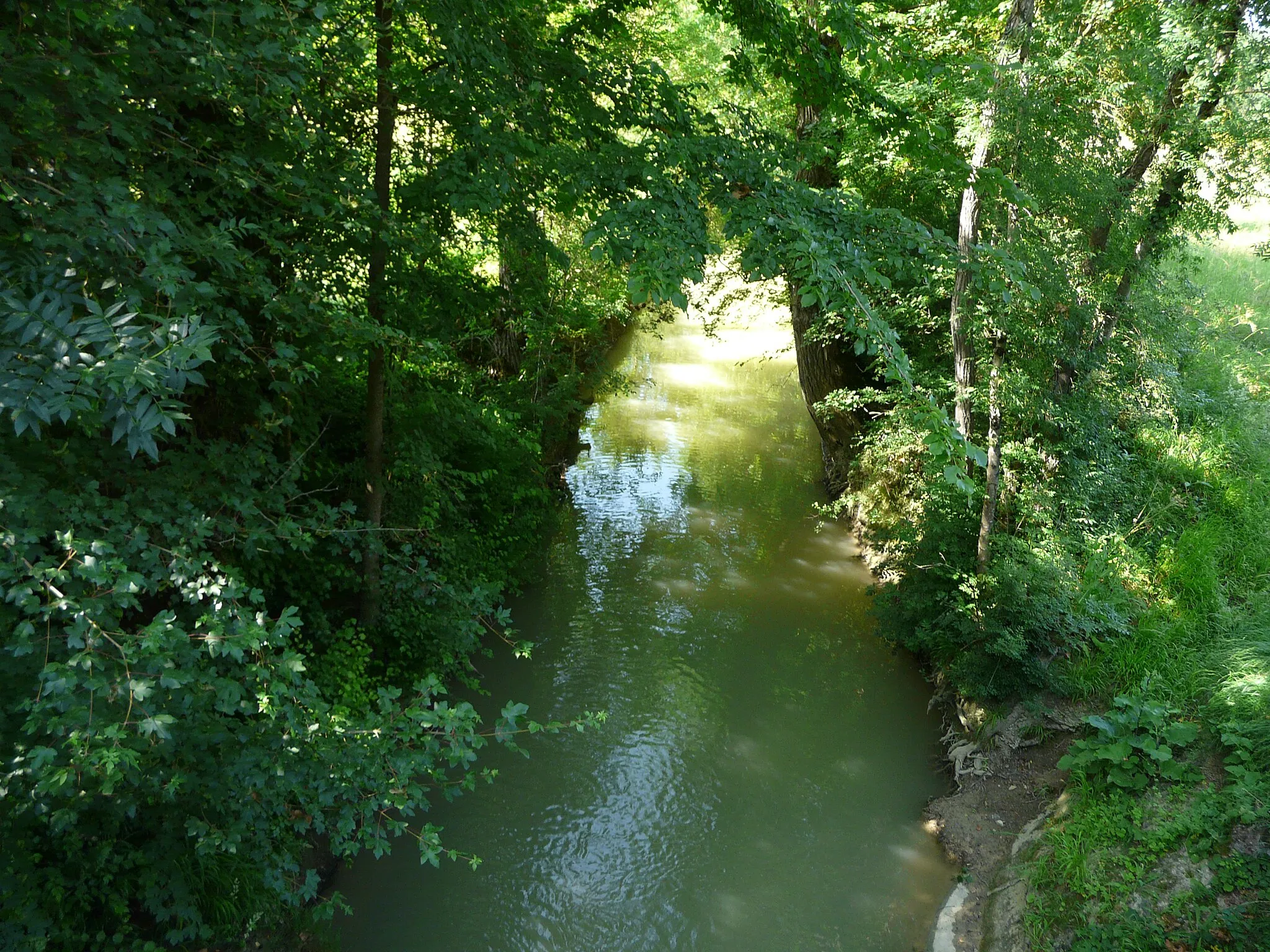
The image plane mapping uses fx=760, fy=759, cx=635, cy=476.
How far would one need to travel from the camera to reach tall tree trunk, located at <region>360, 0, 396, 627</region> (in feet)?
15.6

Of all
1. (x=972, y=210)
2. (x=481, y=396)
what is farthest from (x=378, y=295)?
(x=972, y=210)

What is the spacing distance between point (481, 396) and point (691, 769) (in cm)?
411

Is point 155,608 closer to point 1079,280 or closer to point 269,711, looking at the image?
point 269,711

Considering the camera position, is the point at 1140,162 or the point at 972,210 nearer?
the point at 972,210

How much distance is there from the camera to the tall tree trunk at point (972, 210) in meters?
5.78

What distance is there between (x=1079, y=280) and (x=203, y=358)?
6.54 m

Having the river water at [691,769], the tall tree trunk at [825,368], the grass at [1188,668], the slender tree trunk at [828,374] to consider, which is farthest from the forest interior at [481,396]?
the slender tree trunk at [828,374]

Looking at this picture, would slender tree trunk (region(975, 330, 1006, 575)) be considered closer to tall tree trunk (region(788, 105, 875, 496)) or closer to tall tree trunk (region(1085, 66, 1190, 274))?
tall tree trunk (region(1085, 66, 1190, 274))

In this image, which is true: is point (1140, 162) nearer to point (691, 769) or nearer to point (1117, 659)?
point (1117, 659)

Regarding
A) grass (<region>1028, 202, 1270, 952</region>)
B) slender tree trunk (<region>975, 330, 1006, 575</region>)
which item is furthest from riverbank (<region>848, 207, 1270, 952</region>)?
slender tree trunk (<region>975, 330, 1006, 575</region>)

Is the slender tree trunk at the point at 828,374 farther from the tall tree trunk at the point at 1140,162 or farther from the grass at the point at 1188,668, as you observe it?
the tall tree trunk at the point at 1140,162

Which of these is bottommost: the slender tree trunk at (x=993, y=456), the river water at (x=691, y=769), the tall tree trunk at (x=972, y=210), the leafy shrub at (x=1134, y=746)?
the river water at (x=691, y=769)

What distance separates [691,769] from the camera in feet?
20.8

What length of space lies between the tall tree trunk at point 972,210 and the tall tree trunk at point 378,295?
12.5 feet
